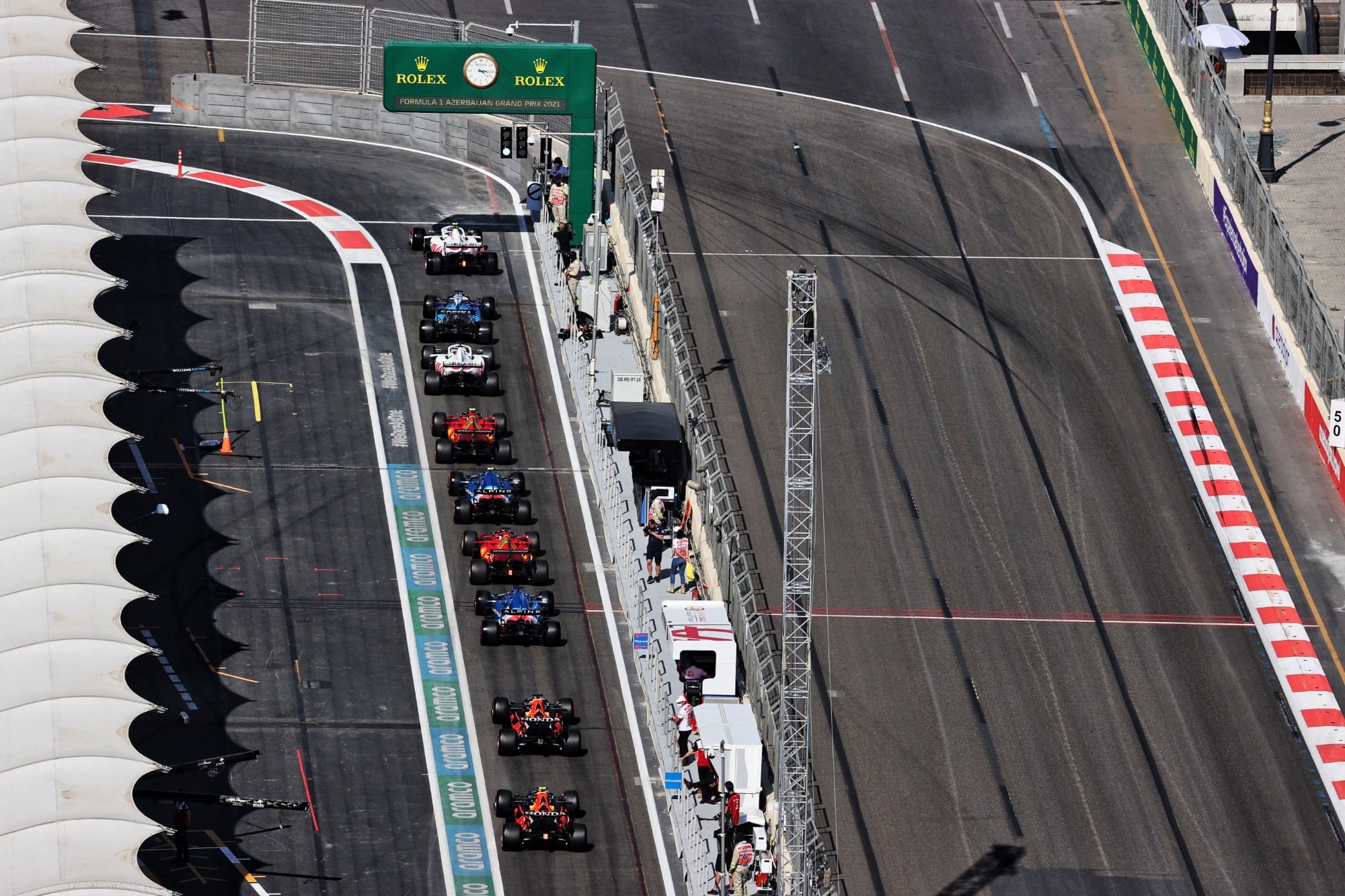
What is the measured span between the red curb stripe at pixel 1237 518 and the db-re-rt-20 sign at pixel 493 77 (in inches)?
892

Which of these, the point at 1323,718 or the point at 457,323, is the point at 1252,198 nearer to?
the point at 1323,718

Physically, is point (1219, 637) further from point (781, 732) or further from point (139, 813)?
point (139, 813)

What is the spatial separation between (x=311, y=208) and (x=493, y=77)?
26.0 feet

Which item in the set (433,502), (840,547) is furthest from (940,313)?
(433,502)

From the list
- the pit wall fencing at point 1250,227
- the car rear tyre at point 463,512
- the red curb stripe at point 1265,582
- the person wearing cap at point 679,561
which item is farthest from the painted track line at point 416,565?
the pit wall fencing at point 1250,227

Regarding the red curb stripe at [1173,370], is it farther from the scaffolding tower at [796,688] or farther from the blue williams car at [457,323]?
the blue williams car at [457,323]

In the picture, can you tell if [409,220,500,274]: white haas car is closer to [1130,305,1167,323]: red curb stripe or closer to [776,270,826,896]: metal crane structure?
[776,270,826,896]: metal crane structure

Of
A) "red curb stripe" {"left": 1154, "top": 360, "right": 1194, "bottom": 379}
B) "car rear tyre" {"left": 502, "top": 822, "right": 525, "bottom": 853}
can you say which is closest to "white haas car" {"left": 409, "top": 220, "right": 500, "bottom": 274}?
"red curb stripe" {"left": 1154, "top": 360, "right": 1194, "bottom": 379}

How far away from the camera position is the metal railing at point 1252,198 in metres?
80.4

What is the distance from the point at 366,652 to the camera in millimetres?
71125

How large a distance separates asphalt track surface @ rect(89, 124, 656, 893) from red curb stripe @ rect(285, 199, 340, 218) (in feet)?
1.81

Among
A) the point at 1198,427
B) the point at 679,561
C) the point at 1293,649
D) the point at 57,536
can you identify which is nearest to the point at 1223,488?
the point at 1198,427

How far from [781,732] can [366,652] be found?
12.0 metres

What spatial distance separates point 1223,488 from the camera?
7894cm
